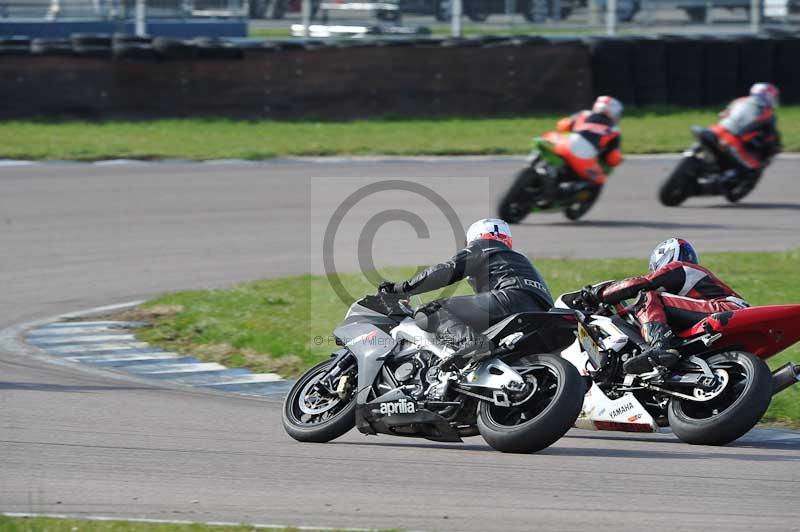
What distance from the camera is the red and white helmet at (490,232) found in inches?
281

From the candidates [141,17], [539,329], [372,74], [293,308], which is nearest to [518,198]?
[293,308]

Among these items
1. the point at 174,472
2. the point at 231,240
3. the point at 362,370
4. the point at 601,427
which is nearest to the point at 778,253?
the point at 231,240

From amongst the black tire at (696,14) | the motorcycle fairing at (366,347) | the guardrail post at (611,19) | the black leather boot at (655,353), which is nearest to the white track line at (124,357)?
the motorcycle fairing at (366,347)

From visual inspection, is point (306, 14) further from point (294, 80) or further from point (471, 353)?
point (471, 353)

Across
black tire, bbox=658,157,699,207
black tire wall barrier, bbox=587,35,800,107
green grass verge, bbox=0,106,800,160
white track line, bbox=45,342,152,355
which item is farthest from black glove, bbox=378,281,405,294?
black tire wall barrier, bbox=587,35,800,107

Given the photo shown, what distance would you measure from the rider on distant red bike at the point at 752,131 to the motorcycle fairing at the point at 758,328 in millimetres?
10212

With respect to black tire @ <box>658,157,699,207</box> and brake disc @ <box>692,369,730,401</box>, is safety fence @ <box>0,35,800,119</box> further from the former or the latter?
brake disc @ <box>692,369,730,401</box>

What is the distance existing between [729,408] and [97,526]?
326cm

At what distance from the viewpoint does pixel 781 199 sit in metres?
17.5

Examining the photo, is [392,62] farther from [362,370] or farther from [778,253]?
[362,370]

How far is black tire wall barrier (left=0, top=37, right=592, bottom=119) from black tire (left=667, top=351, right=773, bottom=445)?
15.0m

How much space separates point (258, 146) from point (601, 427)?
1328 centimetres

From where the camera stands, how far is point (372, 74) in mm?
21734

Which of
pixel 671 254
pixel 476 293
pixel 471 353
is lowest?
pixel 471 353
